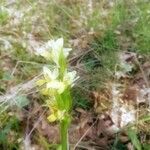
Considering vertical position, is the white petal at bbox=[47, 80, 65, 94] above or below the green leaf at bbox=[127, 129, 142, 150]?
above

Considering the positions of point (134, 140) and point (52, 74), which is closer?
point (52, 74)

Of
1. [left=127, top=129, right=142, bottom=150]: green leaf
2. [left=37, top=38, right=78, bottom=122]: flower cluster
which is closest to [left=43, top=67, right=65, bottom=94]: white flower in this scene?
[left=37, top=38, right=78, bottom=122]: flower cluster

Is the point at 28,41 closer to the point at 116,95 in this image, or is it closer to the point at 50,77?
the point at 116,95

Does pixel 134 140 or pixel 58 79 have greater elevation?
pixel 58 79

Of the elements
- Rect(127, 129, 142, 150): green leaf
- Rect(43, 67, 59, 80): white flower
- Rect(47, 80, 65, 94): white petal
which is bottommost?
Rect(127, 129, 142, 150): green leaf

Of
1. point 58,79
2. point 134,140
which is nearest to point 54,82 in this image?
point 58,79

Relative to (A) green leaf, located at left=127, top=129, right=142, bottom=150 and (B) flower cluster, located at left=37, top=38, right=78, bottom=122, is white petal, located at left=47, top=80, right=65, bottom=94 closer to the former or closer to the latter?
(B) flower cluster, located at left=37, top=38, right=78, bottom=122

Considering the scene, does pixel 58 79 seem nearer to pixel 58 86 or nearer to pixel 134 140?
pixel 58 86

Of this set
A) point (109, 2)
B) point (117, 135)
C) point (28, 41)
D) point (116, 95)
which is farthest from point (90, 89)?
point (109, 2)
